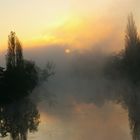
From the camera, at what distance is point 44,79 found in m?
80.9

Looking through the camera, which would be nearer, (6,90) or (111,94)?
(111,94)

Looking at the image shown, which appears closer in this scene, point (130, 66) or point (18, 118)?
point (130, 66)

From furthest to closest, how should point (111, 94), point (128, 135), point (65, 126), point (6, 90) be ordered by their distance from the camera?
1. point (65, 126)
2. point (6, 90)
3. point (111, 94)
4. point (128, 135)

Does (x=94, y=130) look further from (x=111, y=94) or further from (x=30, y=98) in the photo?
(x=30, y=98)

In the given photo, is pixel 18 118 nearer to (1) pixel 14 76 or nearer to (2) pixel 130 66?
(1) pixel 14 76

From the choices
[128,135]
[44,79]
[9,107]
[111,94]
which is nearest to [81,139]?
[128,135]

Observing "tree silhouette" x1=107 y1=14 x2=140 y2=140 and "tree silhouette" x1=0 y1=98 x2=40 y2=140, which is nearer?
"tree silhouette" x1=107 y1=14 x2=140 y2=140

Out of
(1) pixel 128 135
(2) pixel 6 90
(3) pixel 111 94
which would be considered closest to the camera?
(1) pixel 128 135

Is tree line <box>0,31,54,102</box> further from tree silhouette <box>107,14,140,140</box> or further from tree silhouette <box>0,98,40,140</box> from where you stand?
tree silhouette <box>107,14,140,140</box>

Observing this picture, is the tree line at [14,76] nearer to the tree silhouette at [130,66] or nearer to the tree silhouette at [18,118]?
the tree silhouette at [18,118]

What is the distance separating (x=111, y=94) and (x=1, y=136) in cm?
1425

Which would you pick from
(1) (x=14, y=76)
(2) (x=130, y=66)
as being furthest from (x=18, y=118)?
(2) (x=130, y=66)

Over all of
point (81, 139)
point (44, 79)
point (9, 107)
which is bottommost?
point (81, 139)

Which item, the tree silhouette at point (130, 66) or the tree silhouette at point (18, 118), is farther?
the tree silhouette at point (18, 118)
